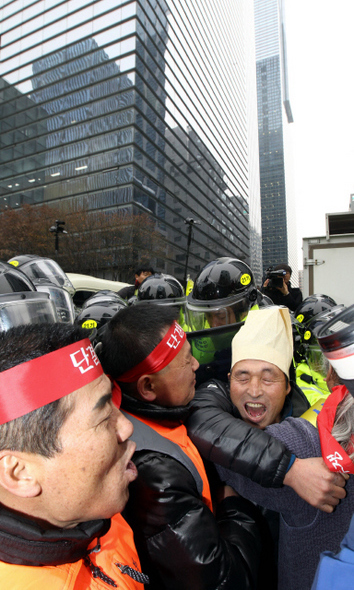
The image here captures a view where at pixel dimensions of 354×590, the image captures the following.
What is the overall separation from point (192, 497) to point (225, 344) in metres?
1.38

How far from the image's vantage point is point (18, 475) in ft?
2.86

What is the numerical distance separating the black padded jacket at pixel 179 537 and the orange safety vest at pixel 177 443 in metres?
0.02

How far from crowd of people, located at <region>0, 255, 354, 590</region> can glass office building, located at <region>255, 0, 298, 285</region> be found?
155m

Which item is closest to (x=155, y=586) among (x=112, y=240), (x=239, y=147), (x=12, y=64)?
(x=112, y=240)

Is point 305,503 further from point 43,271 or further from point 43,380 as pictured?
point 43,271

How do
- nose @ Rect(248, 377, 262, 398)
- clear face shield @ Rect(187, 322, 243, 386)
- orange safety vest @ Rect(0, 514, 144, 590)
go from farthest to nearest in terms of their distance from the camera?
clear face shield @ Rect(187, 322, 243, 386) < nose @ Rect(248, 377, 262, 398) < orange safety vest @ Rect(0, 514, 144, 590)

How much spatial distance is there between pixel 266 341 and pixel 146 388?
776mm

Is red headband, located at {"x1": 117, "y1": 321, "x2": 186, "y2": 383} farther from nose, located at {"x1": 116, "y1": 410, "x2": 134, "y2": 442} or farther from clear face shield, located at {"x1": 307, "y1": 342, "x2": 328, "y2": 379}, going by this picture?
clear face shield, located at {"x1": 307, "y1": 342, "x2": 328, "y2": 379}

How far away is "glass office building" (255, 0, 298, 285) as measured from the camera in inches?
5965

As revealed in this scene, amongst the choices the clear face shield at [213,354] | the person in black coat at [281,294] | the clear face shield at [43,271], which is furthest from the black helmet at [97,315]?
the person in black coat at [281,294]

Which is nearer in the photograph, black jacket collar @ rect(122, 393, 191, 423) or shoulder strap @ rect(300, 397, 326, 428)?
black jacket collar @ rect(122, 393, 191, 423)

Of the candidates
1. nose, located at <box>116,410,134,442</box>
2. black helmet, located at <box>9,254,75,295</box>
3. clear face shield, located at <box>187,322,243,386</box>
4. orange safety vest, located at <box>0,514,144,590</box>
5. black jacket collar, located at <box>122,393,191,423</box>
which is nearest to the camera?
orange safety vest, located at <box>0,514,144,590</box>

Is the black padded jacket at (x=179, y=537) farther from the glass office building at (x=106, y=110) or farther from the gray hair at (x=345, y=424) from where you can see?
the glass office building at (x=106, y=110)

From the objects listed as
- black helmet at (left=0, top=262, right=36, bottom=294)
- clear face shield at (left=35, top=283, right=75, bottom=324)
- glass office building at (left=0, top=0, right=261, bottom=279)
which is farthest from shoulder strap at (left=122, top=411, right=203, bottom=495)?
glass office building at (left=0, top=0, right=261, bottom=279)
